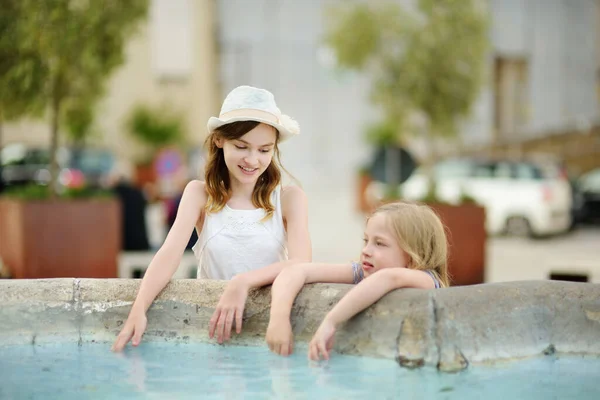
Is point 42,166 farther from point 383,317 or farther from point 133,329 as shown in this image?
point 383,317

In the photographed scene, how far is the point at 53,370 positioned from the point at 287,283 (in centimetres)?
85

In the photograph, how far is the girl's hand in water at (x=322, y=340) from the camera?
2.81m

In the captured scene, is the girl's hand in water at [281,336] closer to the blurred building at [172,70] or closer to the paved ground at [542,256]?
the paved ground at [542,256]

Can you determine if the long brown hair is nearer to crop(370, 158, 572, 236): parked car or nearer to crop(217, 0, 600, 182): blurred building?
crop(370, 158, 572, 236): parked car

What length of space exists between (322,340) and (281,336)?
0.17 meters

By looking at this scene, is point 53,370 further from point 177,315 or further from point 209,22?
point 209,22

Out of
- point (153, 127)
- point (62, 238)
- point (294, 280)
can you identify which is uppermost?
point (153, 127)

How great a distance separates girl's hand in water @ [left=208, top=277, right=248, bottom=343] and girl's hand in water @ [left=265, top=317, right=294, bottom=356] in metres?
0.13

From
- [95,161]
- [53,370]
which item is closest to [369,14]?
[53,370]

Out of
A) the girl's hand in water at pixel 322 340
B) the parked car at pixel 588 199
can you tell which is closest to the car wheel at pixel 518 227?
the parked car at pixel 588 199

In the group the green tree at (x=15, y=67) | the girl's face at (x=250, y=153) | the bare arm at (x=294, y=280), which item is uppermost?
the green tree at (x=15, y=67)

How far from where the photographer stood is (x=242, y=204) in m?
3.50

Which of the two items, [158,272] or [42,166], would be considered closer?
[158,272]

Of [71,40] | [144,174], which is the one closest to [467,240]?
[71,40]
